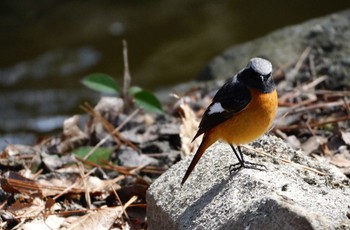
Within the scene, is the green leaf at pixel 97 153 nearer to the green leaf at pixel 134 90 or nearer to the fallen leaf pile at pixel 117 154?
the fallen leaf pile at pixel 117 154

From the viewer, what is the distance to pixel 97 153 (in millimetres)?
4828

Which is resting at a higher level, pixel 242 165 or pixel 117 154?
pixel 242 165

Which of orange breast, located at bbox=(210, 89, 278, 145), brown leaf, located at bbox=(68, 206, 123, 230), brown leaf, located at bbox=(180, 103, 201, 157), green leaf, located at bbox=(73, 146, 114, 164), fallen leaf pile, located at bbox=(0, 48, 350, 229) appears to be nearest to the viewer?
orange breast, located at bbox=(210, 89, 278, 145)

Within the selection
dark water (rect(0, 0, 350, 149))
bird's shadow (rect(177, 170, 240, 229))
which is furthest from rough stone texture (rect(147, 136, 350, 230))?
dark water (rect(0, 0, 350, 149))

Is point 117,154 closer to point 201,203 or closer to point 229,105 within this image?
point 229,105

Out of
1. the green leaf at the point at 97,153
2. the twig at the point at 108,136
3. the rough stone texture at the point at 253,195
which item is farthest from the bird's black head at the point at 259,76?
the twig at the point at 108,136

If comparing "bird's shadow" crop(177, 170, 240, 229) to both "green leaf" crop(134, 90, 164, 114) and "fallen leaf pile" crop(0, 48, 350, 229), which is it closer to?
"fallen leaf pile" crop(0, 48, 350, 229)

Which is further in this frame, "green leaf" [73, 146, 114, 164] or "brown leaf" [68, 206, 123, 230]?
"green leaf" [73, 146, 114, 164]

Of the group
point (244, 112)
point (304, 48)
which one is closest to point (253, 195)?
point (244, 112)

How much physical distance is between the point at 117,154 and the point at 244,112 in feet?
4.89

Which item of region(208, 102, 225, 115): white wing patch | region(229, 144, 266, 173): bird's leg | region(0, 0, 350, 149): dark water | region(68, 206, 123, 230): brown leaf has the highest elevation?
region(208, 102, 225, 115): white wing patch

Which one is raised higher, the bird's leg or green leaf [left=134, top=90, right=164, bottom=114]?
the bird's leg

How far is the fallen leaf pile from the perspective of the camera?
13.0ft

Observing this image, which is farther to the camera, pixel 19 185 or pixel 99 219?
pixel 19 185
